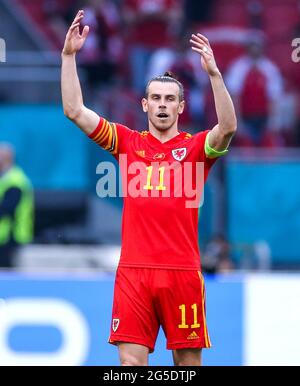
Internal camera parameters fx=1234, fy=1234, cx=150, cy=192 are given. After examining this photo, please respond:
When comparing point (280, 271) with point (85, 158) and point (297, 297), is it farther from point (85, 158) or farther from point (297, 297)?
point (297, 297)

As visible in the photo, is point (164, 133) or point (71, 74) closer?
point (71, 74)

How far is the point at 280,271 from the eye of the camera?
13148 mm

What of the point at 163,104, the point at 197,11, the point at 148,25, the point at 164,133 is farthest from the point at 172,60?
the point at 163,104

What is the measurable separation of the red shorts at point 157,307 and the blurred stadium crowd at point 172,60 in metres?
5.47

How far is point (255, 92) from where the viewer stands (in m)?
14.6

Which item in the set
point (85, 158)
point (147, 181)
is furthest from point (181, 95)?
point (85, 158)

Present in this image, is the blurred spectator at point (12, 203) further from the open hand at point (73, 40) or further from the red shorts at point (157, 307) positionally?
the open hand at point (73, 40)

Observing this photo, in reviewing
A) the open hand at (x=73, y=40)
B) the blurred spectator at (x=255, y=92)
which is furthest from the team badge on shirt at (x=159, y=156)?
the blurred spectator at (x=255, y=92)

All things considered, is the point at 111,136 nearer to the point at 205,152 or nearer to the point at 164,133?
the point at 164,133

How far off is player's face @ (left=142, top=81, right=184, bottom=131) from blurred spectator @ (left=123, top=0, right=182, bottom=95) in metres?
7.90

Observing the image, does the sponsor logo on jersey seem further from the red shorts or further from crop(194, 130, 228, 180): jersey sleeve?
the red shorts

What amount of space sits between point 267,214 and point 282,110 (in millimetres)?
2424

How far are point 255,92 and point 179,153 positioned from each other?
24.4 feet

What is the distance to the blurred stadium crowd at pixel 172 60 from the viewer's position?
45.5 ft
